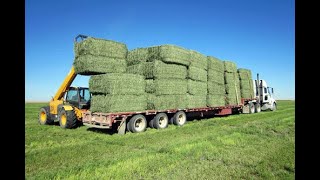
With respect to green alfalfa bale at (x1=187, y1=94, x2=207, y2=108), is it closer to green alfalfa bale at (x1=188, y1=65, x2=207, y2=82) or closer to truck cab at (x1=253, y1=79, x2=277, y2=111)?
green alfalfa bale at (x1=188, y1=65, x2=207, y2=82)

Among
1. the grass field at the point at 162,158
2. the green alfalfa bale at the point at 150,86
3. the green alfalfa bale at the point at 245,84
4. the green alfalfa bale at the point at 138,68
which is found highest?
the green alfalfa bale at the point at 138,68

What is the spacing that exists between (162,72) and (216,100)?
720cm

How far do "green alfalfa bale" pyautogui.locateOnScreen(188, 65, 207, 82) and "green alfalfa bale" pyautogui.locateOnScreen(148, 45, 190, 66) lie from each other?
1115 mm

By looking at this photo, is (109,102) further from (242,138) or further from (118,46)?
(242,138)

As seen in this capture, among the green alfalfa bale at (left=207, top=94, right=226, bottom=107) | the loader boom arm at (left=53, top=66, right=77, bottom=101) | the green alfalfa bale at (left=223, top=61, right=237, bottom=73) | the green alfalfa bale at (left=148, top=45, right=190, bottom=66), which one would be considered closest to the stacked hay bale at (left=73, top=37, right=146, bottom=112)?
the green alfalfa bale at (left=148, top=45, right=190, bottom=66)

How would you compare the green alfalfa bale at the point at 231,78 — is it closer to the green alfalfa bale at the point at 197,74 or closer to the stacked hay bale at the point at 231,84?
the stacked hay bale at the point at 231,84

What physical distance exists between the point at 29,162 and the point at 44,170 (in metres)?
1.24

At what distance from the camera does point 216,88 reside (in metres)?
22.7

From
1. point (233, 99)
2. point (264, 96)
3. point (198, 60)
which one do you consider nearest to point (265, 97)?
point (264, 96)

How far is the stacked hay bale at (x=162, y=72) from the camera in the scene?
16.5 meters

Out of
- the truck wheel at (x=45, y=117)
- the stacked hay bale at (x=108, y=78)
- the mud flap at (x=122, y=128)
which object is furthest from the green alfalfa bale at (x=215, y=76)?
the truck wheel at (x=45, y=117)

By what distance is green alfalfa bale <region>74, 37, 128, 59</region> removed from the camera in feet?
50.1

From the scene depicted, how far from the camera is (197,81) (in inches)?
792

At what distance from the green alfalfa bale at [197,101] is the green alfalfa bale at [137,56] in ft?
12.9
